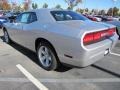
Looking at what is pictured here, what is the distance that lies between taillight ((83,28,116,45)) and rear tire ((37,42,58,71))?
1.01 m

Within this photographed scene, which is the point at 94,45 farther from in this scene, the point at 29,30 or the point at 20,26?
the point at 20,26

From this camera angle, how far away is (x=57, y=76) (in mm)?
4773

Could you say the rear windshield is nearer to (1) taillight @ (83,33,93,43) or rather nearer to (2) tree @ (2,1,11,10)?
(1) taillight @ (83,33,93,43)

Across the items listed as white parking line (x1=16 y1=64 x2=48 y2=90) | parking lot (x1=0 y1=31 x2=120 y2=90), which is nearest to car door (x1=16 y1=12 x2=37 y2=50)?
parking lot (x1=0 y1=31 x2=120 y2=90)

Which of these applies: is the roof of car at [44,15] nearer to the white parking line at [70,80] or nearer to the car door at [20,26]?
the car door at [20,26]

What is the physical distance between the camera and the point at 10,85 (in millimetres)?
4277

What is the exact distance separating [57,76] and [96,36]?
4.34 ft

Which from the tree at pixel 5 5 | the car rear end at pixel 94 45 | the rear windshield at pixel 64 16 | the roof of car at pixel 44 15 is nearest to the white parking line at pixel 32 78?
the car rear end at pixel 94 45

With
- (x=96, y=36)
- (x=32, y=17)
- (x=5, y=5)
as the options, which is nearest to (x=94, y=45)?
(x=96, y=36)

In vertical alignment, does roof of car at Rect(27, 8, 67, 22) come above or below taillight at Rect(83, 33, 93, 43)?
above

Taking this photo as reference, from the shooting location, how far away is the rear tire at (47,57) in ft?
15.9

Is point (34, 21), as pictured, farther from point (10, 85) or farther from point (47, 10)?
point (10, 85)

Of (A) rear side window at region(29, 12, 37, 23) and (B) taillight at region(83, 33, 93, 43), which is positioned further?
(A) rear side window at region(29, 12, 37, 23)

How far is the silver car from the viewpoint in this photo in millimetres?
4113
